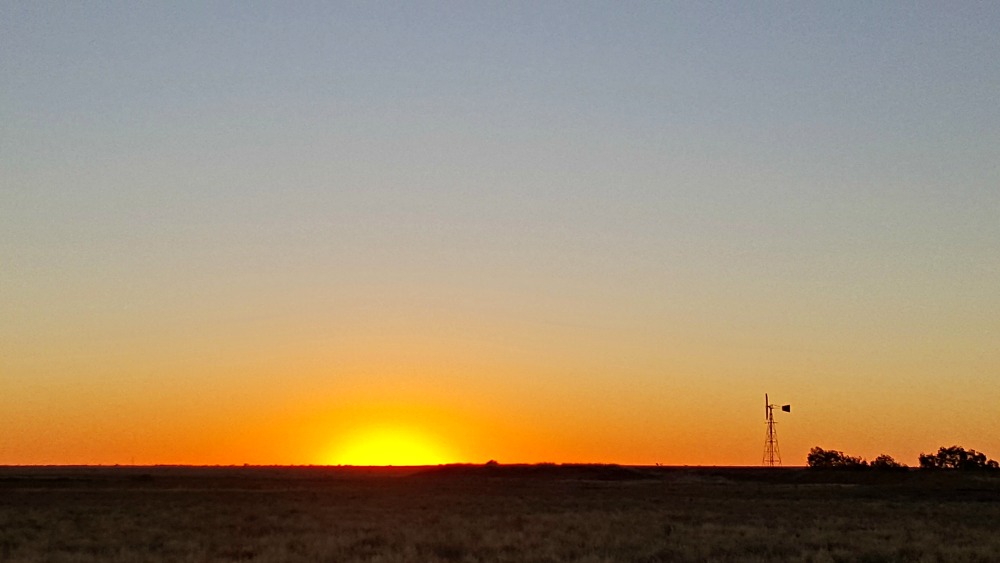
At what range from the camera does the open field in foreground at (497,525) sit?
2959cm

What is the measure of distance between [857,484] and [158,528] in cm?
5466

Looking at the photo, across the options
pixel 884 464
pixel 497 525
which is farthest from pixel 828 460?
pixel 497 525

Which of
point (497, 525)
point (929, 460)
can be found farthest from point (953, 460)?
point (497, 525)

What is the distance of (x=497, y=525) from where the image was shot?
3834 centimetres

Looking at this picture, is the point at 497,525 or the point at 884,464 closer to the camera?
the point at 497,525

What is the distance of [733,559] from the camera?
1106 inches

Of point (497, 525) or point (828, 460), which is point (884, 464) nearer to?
point (828, 460)

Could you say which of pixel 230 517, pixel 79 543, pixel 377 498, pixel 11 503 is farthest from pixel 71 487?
pixel 79 543

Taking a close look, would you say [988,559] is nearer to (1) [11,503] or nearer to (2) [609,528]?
(2) [609,528]

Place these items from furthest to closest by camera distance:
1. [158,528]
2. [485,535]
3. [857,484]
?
1. [857,484]
2. [158,528]
3. [485,535]

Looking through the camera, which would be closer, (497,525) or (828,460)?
(497,525)

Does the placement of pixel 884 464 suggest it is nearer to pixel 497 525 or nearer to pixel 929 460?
pixel 929 460

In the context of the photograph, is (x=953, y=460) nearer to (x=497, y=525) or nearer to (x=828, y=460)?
(x=828, y=460)

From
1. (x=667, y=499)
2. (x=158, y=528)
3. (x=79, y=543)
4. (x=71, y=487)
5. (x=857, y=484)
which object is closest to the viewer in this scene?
(x=79, y=543)
